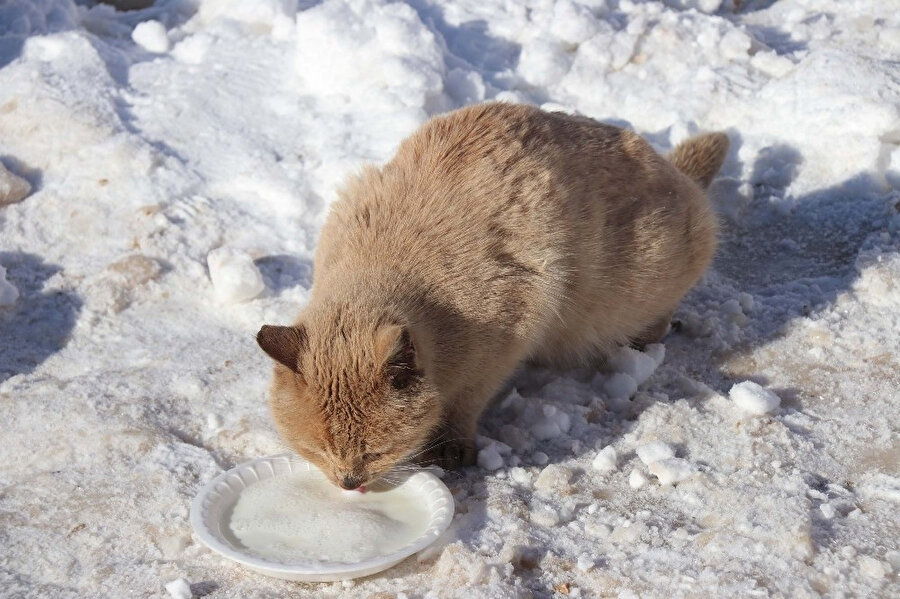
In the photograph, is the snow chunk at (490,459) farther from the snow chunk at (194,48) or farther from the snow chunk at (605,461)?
the snow chunk at (194,48)

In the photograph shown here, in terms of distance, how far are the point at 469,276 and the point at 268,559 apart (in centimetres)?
149

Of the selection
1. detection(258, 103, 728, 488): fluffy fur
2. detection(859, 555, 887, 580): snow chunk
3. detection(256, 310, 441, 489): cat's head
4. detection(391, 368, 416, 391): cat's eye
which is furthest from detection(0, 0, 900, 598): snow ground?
detection(391, 368, 416, 391): cat's eye

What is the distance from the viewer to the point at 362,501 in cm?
396

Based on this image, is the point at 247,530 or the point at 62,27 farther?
the point at 62,27

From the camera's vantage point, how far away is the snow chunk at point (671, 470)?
4039 mm

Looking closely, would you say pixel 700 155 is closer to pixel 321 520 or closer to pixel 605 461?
pixel 605 461

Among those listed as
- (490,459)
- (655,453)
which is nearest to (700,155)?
(655,453)

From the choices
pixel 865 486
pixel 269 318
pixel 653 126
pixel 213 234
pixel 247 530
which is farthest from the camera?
pixel 653 126

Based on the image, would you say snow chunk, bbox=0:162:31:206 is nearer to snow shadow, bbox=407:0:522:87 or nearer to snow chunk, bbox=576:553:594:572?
snow shadow, bbox=407:0:522:87

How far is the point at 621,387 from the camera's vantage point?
479 cm

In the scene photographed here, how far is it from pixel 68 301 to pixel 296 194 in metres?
1.50

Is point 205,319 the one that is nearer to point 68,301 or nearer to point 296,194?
point 68,301

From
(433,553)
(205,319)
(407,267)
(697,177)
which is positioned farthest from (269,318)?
(697,177)

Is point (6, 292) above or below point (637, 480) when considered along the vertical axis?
below
